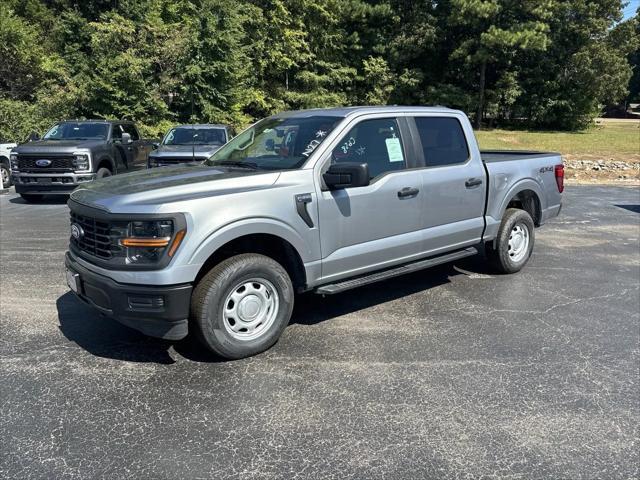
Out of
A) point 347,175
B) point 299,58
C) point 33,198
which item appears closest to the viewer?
point 347,175

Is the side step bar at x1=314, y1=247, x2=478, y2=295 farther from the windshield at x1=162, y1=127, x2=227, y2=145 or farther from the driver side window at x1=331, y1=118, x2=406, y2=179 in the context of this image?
the windshield at x1=162, y1=127, x2=227, y2=145

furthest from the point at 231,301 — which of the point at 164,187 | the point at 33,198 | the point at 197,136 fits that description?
the point at 33,198

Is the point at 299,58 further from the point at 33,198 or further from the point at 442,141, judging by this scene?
the point at 442,141

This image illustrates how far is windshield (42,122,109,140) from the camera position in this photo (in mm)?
12922

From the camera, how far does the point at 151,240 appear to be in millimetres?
3676

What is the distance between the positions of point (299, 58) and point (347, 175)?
31908 mm

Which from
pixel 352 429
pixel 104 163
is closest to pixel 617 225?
pixel 352 429

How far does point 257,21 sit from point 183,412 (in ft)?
102

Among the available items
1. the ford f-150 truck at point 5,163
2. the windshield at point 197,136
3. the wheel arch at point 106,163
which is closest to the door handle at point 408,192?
the windshield at point 197,136

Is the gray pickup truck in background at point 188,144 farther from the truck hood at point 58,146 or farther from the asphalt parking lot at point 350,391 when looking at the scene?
the asphalt parking lot at point 350,391

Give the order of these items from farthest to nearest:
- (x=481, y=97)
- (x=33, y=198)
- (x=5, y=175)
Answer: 1. (x=481, y=97)
2. (x=5, y=175)
3. (x=33, y=198)

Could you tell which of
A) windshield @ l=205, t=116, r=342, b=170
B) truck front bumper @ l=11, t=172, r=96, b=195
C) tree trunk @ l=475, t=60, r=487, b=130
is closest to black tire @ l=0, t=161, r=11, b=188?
truck front bumper @ l=11, t=172, r=96, b=195

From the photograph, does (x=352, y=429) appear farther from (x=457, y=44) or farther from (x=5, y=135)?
(x=457, y=44)

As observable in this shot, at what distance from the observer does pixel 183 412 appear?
345cm
